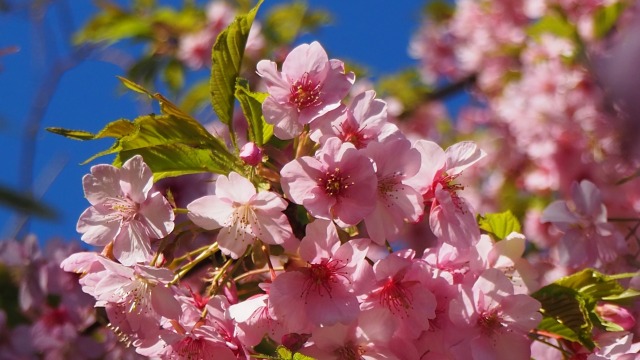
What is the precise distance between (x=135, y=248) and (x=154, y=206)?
0.06 meters

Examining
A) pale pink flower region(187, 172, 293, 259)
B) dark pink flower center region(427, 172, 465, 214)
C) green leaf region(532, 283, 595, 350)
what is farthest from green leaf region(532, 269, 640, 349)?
pale pink flower region(187, 172, 293, 259)

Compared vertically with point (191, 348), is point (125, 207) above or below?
above

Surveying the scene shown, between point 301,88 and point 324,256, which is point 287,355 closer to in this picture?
point 324,256

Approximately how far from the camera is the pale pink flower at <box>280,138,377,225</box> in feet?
3.35

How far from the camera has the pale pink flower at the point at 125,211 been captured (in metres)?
1.06

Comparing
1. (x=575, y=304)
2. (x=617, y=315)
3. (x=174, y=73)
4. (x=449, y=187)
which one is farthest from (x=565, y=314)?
(x=174, y=73)

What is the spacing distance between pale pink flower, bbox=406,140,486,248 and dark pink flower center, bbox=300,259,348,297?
0.46 feet

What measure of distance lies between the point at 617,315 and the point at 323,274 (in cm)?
51

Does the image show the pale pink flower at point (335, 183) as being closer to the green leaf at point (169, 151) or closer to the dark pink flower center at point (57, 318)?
the green leaf at point (169, 151)

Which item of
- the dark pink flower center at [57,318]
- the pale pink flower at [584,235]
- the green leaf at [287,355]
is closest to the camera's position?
the green leaf at [287,355]

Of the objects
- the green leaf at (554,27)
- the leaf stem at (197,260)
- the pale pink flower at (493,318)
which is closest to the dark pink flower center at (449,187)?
the pale pink flower at (493,318)

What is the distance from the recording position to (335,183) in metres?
1.02

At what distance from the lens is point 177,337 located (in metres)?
1.02

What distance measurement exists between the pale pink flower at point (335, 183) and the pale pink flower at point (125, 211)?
7.0 inches
